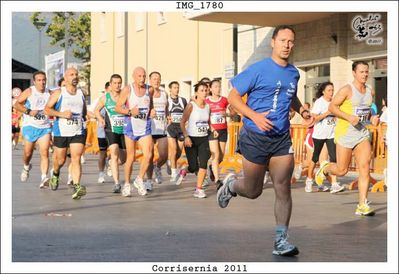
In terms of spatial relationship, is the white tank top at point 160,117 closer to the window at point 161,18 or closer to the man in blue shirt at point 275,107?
the man in blue shirt at point 275,107

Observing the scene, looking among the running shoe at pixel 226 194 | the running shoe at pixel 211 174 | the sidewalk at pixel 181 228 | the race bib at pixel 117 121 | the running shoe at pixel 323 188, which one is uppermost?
the race bib at pixel 117 121

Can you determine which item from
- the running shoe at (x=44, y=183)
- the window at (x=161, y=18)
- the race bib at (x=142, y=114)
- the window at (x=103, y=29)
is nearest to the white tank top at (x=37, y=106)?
the running shoe at (x=44, y=183)

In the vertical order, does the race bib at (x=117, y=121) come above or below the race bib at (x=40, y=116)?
below

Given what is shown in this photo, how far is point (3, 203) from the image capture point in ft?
24.7

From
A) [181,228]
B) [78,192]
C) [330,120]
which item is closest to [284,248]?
[181,228]

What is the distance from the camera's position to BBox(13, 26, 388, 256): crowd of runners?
7.56 meters

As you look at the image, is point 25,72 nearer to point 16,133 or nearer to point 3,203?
point 16,133

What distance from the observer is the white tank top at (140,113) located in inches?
495

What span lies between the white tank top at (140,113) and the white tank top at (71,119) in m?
0.73

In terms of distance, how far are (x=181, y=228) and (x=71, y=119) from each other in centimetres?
396

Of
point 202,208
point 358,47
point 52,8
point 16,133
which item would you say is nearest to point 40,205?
point 202,208

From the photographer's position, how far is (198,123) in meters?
13.3

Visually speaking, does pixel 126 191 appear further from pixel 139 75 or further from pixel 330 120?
pixel 330 120

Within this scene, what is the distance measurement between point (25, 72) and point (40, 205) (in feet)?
191
